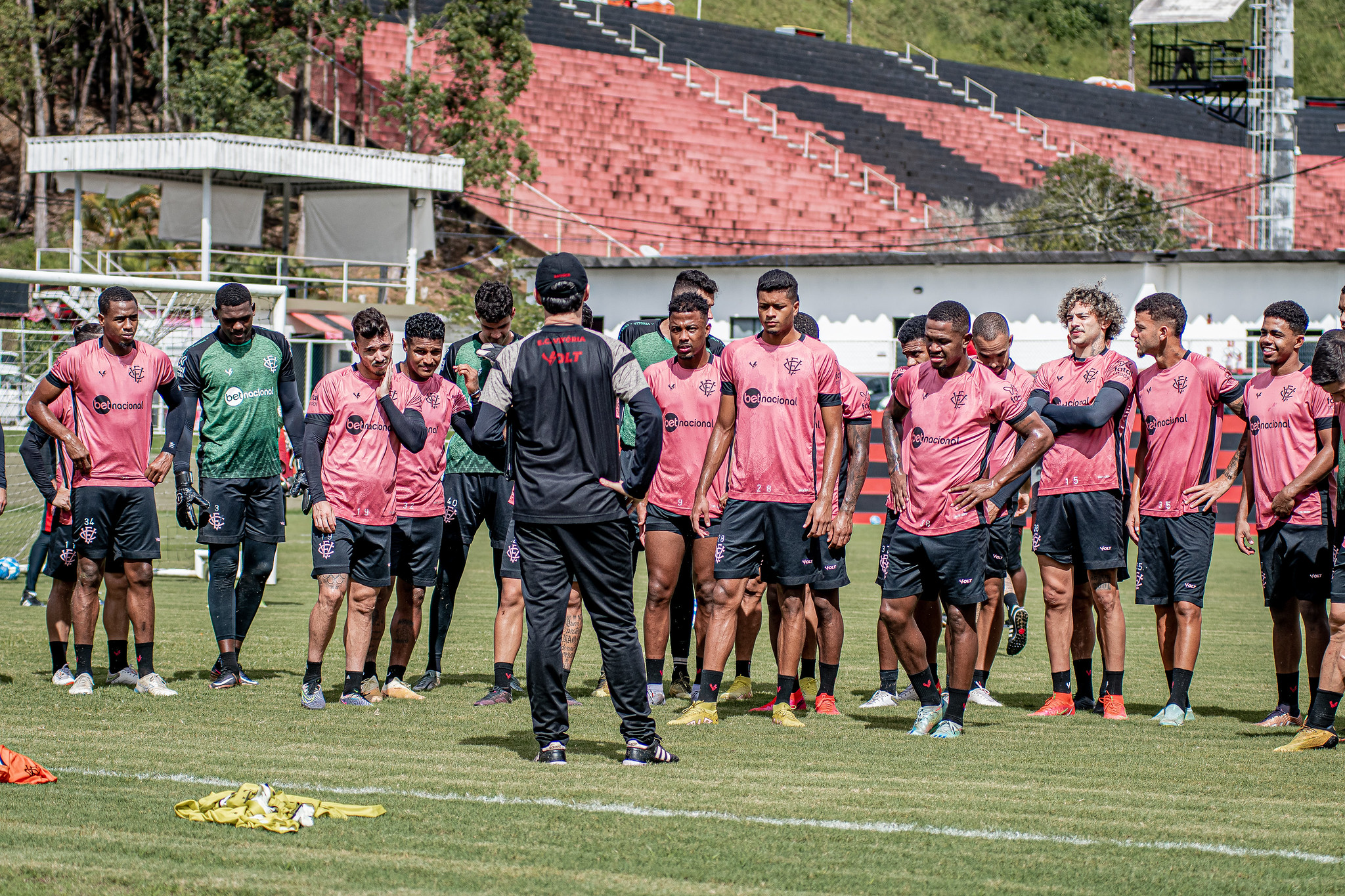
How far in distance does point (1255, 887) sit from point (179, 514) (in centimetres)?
646

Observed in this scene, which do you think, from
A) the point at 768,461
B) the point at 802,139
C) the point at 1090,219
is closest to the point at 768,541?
the point at 768,461

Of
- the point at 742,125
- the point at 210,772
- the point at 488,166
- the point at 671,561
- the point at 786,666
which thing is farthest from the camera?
the point at 742,125

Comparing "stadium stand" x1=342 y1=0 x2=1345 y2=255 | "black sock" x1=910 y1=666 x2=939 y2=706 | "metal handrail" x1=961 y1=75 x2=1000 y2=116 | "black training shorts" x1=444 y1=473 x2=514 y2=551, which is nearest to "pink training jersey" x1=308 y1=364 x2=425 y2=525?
"black training shorts" x1=444 y1=473 x2=514 y2=551

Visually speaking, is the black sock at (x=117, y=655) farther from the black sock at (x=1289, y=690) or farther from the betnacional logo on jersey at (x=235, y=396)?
the black sock at (x=1289, y=690)

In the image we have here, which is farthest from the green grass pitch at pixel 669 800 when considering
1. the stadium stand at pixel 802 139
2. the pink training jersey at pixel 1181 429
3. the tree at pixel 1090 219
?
the tree at pixel 1090 219

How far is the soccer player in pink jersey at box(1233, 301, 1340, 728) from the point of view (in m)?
8.02

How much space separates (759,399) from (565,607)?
5.64 feet

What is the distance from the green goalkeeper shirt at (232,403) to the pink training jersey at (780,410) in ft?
9.87

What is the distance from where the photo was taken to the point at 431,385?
8.98 m

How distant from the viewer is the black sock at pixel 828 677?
27.8ft

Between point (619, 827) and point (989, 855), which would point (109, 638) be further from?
point (989, 855)

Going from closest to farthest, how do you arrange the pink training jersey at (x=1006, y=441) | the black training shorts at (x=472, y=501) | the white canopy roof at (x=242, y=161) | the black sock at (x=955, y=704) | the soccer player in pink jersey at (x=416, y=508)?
the black sock at (x=955, y=704) < the pink training jersey at (x=1006, y=441) < the soccer player in pink jersey at (x=416, y=508) < the black training shorts at (x=472, y=501) < the white canopy roof at (x=242, y=161)

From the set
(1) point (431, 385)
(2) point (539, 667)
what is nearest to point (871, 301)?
(1) point (431, 385)

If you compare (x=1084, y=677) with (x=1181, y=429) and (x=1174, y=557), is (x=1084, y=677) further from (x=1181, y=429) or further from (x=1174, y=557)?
(x=1181, y=429)
